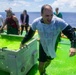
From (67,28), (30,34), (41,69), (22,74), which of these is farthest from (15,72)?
(67,28)

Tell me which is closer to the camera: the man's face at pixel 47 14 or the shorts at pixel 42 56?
the man's face at pixel 47 14

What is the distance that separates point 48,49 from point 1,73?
1867mm

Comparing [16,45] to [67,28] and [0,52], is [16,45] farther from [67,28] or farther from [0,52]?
[67,28]

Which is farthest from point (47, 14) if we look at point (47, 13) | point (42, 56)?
point (42, 56)

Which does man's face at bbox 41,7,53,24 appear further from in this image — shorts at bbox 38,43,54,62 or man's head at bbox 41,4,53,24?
shorts at bbox 38,43,54,62

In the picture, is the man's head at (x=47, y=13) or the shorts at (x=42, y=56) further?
the shorts at (x=42, y=56)

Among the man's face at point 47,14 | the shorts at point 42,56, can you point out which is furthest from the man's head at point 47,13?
the shorts at point 42,56

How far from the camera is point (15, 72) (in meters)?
4.55

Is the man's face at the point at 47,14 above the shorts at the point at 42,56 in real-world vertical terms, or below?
above

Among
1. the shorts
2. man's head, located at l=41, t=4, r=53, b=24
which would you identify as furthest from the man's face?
the shorts

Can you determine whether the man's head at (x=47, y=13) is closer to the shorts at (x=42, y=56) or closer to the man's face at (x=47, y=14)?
the man's face at (x=47, y=14)

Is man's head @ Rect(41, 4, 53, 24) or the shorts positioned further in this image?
the shorts

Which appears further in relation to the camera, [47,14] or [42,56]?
[42,56]

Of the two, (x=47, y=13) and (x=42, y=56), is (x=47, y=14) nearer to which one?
(x=47, y=13)
